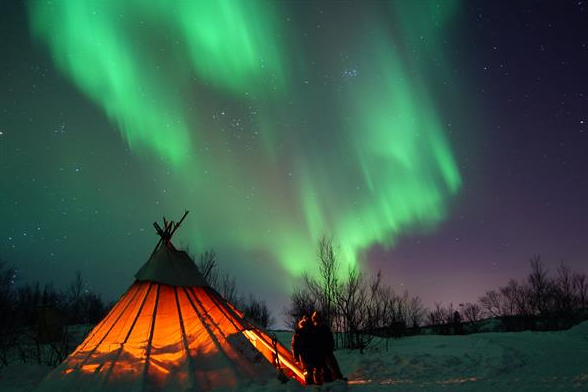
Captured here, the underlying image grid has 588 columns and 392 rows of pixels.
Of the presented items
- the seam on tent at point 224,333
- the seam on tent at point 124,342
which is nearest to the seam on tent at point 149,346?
the seam on tent at point 124,342

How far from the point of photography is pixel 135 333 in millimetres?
7578

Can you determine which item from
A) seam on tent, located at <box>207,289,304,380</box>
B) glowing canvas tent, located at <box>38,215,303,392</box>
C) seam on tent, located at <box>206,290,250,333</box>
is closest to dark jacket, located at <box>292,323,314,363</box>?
glowing canvas tent, located at <box>38,215,303,392</box>

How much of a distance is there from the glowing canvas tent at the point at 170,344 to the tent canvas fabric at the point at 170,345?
0.7 inches

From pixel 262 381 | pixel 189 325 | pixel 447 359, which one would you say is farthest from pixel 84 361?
pixel 447 359

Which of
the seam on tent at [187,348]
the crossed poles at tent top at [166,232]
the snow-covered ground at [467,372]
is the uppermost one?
the crossed poles at tent top at [166,232]

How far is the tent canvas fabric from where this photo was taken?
21.9 ft

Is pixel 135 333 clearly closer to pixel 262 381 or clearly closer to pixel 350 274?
pixel 262 381

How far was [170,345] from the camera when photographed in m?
7.30

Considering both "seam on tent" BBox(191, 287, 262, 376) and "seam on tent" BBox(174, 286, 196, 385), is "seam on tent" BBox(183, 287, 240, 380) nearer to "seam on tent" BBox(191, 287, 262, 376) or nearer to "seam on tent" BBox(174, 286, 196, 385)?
"seam on tent" BBox(191, 287, 262, 376)

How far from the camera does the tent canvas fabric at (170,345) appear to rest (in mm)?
6680

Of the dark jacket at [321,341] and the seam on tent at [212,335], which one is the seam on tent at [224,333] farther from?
the dark jacket at [321,341]

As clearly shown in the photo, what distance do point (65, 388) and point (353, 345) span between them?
41.8ft

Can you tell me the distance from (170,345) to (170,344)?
3 cm

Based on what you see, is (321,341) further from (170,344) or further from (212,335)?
(170,344)
